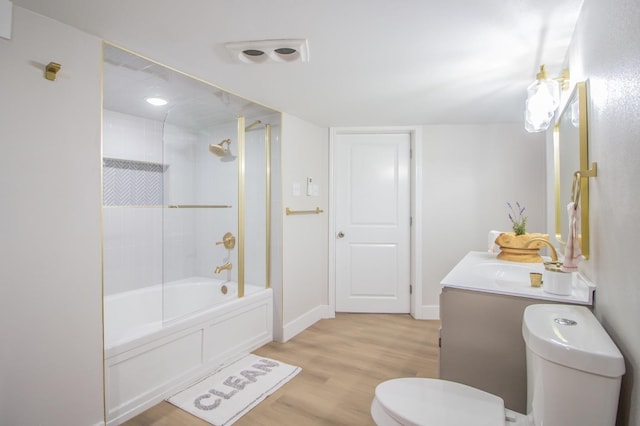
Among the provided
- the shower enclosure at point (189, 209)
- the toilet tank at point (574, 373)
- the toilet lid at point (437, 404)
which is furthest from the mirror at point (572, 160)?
the shower enclosure at point (189, 209)

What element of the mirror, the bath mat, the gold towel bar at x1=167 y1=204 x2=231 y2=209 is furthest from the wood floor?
the mirror

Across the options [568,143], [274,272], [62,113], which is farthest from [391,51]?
[274,272]

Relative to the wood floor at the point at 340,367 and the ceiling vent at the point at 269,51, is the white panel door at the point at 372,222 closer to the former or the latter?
the wood floor at the point at 340,367

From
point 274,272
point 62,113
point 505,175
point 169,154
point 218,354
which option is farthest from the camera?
point 505,175

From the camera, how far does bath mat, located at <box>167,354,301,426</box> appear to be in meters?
1.91

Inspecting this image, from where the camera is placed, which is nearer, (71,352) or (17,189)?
(17,189)

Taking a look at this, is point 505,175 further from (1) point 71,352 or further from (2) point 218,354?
(1) point 71,352

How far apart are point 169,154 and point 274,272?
4.33ft

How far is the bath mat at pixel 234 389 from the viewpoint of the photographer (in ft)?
6.26

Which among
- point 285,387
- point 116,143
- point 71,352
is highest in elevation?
point 116,143

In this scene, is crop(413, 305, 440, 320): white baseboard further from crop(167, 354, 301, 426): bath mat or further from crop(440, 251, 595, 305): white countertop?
crop(167, 354, 301, 426): bath mat

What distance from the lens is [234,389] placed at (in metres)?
2.14

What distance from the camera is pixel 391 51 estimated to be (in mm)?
1771

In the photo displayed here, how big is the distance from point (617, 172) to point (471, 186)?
2.52 meters
